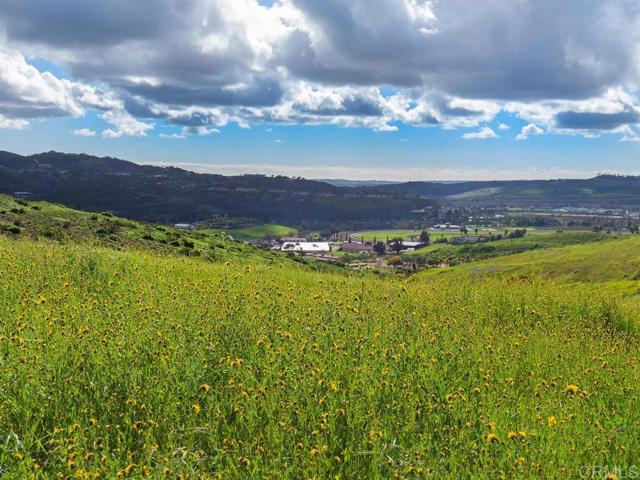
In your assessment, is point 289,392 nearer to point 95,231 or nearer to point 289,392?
point 289,392

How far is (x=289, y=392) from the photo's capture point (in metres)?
5.96

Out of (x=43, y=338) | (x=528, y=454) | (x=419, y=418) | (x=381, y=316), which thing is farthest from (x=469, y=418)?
(x=43, y=338)

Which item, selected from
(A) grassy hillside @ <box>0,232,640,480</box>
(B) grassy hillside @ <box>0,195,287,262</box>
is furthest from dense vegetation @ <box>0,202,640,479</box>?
(B) grassy hillside @ <box>0,195,287,262</box>

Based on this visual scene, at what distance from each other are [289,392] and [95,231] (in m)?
30.5

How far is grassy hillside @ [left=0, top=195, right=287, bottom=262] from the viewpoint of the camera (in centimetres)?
2953

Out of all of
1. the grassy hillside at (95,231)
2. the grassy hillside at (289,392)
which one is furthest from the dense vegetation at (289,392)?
the grassy hillside at (95,231)

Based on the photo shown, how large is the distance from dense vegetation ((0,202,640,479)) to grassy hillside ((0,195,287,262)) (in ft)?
66.0

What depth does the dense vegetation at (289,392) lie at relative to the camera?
16.3 feet

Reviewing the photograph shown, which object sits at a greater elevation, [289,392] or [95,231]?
[289,392]

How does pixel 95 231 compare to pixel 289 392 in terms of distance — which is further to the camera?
pixel 95 231

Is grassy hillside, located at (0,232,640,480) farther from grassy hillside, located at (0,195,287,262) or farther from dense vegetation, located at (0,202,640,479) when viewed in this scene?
grassy hillside, located at (0,195,287,262)

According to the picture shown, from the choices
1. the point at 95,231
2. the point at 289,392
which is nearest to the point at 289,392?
the point at 289,392

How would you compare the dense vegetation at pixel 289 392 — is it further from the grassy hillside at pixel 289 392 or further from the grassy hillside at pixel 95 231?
the grassy hillside at pixel 95 231

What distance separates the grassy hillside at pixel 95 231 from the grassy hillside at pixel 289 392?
20094mm
